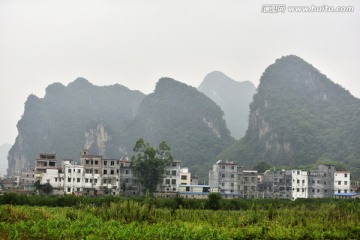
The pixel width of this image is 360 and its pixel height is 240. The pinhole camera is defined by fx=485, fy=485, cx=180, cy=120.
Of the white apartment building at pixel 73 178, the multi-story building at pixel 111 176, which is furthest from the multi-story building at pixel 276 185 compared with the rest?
the white apartment building at pixel 73 178

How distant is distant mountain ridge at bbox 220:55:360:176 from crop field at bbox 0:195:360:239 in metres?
83.1

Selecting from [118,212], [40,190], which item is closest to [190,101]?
[40,190]

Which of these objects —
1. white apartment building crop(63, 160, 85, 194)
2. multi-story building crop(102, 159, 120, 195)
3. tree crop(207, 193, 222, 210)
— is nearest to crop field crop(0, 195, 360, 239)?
tree crop(207, 193, 222, 210)

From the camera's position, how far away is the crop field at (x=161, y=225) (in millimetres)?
19812

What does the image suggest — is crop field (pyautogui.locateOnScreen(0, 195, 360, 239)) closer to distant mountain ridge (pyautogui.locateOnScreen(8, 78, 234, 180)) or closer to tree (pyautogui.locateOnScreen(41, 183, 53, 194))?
tree (pyautogui.locateOnScreen(41, 183, 53, 194))

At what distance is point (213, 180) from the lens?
81.7 m

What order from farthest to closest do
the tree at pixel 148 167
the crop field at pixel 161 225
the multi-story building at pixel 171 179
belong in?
the multi-story building at pixel 171 179
the tree at pixel 148 167
the crop field at pixel 161 225

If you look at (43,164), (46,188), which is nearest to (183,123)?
(43,164)

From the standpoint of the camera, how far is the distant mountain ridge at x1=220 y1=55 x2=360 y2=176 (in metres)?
126

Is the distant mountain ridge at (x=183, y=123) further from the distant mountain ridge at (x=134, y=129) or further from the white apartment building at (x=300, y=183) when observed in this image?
the white apartment building at (x=300, y=183)

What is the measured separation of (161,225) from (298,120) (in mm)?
117781

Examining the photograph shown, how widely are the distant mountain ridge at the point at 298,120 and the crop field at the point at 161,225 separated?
8312 cm

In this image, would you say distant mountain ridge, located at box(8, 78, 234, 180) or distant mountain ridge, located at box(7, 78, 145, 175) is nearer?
distant mountain ridge, located at box(8, 78, 234, 180)

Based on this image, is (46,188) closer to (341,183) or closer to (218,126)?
(341,183)
